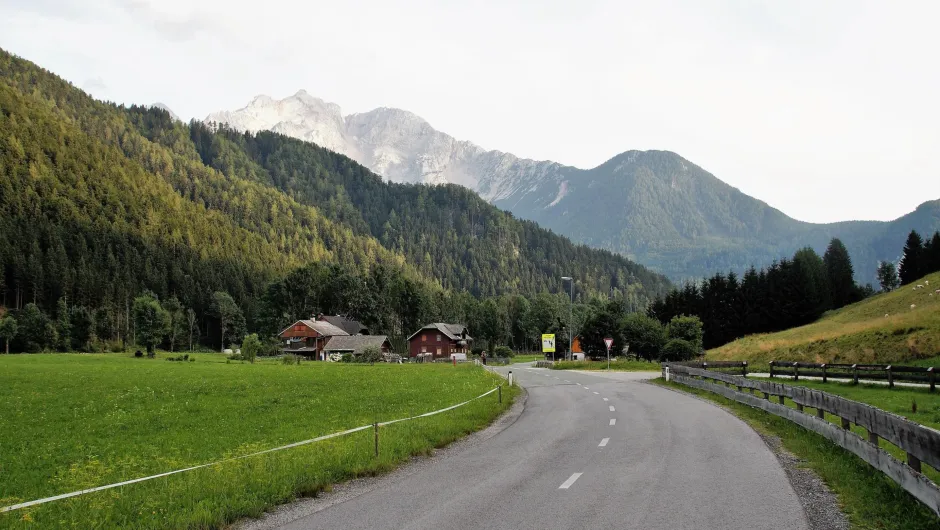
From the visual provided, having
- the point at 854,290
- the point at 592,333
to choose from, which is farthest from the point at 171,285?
the point at 854,290

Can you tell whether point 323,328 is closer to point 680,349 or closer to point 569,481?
point 680,349

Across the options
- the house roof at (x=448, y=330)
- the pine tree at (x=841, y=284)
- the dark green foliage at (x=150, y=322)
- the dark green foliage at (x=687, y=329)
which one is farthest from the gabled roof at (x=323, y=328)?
the pine tree at (x=841, y=284)

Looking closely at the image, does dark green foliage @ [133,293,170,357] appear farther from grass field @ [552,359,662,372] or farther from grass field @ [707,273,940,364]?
grass field @ [707,273,940,364]

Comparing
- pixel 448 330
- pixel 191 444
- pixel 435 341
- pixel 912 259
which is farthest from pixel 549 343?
pixel 191 444

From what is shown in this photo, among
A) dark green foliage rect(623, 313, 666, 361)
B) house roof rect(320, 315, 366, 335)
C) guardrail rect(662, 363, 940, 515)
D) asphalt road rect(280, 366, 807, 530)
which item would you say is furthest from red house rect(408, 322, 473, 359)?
asphalt road rect(280, 366, 807, 530)

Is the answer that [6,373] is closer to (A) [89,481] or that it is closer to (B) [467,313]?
(A) [89,481]

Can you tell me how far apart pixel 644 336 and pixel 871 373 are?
2183 inches

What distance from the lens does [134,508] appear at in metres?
10.1

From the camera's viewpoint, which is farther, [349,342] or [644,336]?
[349,342]

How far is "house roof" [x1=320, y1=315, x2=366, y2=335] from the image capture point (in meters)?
142

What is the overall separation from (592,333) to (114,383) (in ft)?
238

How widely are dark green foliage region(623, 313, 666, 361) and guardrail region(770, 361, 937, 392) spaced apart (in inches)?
1830

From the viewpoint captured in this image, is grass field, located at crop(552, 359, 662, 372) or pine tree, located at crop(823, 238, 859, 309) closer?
grass field, located at crop(552, 359, 662, 372)

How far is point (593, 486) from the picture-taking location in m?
11.3
